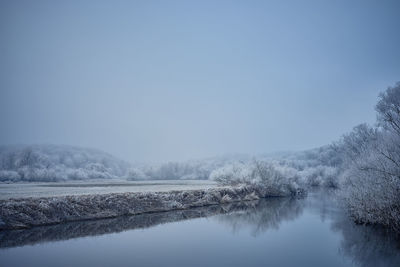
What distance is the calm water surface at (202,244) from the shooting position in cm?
1329

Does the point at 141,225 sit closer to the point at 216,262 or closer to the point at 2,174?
the point at 216,262

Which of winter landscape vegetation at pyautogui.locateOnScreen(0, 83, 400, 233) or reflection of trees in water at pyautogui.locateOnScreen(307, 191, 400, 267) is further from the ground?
winter landscape vegetation at pyautogui.locateOnScreen(0, 83, 400, 233)

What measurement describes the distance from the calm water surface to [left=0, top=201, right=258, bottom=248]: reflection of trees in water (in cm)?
5

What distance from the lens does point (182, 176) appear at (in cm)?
8881

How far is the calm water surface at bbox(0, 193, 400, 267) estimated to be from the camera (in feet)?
43.6

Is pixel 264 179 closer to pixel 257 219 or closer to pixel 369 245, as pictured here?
pixel 257 219

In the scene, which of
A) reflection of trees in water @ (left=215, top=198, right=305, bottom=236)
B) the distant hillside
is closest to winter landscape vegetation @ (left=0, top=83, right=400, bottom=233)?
the distant hillside

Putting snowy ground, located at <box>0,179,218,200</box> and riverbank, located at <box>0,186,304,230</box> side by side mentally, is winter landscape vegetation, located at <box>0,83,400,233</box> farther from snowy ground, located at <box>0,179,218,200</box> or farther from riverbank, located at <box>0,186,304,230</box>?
snowy ground, located at <box>0,179,218,200</box>

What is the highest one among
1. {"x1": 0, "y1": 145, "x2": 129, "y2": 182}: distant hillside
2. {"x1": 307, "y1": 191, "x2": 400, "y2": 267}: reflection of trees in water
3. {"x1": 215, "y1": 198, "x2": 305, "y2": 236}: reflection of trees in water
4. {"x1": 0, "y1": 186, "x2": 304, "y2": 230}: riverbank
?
{"x1": 0, "y1": 145, "x2": 129, "y2": 182}: distant hillside

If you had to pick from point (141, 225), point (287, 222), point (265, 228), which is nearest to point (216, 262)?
point (265, 228)

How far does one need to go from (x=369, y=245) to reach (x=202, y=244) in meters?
9.59

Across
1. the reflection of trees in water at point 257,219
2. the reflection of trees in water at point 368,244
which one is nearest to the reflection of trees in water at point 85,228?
the reflection of trees in water at point 257,219

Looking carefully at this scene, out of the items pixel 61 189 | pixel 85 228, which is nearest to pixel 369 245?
pixel 85 228

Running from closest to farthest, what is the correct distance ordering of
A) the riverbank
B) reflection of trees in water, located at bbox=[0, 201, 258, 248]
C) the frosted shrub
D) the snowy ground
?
reflection of trees in water, located at bbox=[0, 201, 258, 248], the riverbank, the snowy ground, the frosted shrub
